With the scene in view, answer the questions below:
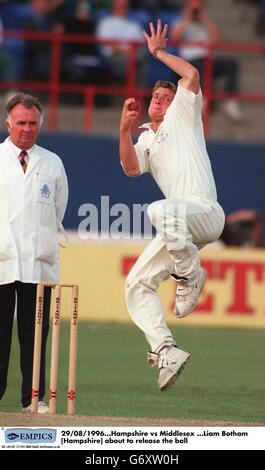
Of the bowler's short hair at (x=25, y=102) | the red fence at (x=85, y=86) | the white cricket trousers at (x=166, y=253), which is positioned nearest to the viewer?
the white cricket trousers at (x=166, y=253)

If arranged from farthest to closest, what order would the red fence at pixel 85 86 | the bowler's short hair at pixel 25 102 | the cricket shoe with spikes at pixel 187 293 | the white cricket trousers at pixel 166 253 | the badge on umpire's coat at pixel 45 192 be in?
the red fence at pixel 85 86 → the badge on umpire's coat at pixel 45 192 → the bowler's short hair at pixel 25 102 → the cricket shoe with spikes at pixel 187 293 → the white cricket trousers at pixel 166 253

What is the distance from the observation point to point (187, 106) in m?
11.7

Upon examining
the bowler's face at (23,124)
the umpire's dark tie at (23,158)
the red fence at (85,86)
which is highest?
the red fence at (85,86)

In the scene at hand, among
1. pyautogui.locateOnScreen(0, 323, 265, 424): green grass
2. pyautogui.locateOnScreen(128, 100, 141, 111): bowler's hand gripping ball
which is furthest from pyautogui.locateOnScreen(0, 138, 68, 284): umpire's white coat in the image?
pyautogui.locateOnScreen(0, 323, 265, 424): green grass

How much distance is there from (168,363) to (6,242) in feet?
5.85

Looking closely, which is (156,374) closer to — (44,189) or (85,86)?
(44,189)

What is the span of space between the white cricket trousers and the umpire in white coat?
2.67ft

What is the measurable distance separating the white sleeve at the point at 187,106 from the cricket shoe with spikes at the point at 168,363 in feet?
6.61

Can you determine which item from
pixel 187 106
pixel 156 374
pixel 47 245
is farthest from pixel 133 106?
pixel 156 374

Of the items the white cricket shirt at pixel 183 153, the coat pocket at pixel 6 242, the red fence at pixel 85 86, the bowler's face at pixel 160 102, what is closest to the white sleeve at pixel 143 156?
the white cricket shirt at pixel 183 153

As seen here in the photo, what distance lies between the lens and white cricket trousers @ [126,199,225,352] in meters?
11.5

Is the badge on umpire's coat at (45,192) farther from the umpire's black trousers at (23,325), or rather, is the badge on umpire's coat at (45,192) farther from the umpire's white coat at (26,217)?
the umpire's black trousers at (23,325)

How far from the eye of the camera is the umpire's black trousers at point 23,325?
11883mm

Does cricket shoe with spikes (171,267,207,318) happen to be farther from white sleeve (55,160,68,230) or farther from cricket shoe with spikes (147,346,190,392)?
white sleeve (55,160,68,230)
